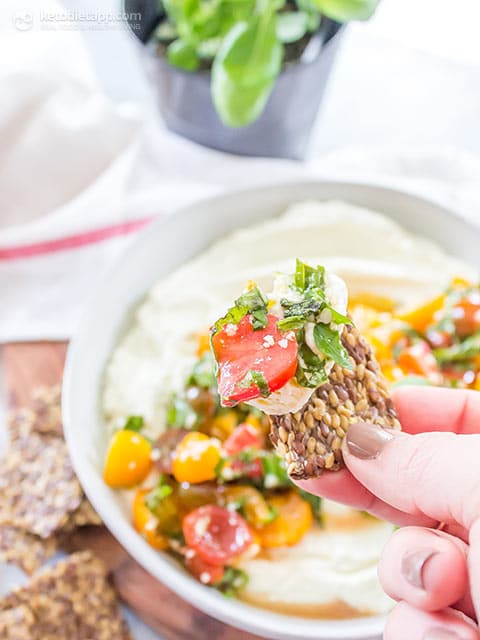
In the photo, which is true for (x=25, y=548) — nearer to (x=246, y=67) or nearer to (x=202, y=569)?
(x=202, y=569)

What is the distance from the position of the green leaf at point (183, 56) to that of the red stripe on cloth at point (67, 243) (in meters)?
0.73

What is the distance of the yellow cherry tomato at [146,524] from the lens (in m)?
2.91

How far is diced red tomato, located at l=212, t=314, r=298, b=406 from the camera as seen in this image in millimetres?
1740

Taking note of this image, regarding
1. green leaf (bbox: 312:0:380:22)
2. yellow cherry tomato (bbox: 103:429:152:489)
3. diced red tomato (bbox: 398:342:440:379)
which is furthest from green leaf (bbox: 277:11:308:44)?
yellow cherry tomato (bbox: 103:429:152:489)

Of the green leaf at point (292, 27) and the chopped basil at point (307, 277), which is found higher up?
the chopped basil at point (307, 277)

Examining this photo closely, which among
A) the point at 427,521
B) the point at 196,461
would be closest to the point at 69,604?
the point at 196,461

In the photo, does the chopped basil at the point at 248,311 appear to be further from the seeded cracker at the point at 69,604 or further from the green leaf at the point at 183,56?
the green leaf at the point at 183,56

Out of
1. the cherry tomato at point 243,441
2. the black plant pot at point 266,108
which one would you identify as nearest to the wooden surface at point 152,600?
the cherry tomato at point 243,441

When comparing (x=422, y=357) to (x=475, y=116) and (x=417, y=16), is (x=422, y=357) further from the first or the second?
(x=417, y=16)

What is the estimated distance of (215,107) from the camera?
370cm

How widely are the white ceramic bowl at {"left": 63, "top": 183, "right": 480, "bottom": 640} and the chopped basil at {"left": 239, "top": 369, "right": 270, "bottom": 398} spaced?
1.28m

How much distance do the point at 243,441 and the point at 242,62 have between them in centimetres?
144

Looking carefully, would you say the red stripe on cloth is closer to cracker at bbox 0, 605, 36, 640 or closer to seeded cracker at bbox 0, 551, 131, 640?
seeded cracker at bbox 0, 551, 131, 640

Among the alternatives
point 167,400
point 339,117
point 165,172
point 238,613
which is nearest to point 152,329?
point 167,400
